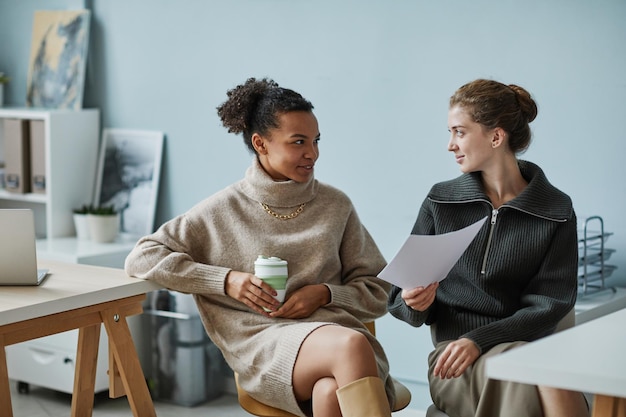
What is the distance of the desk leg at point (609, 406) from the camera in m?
1.59

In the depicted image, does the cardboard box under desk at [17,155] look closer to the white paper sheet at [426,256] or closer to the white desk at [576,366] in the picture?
the white paper sheet at [426,256]

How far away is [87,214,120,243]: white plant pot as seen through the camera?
4039 millimetres

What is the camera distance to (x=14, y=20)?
14.7 ft

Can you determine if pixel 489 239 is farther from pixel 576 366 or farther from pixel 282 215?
pixel 576 366

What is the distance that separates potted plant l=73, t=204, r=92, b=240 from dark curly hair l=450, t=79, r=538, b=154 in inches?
85.4

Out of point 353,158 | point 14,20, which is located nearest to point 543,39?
point 353,158

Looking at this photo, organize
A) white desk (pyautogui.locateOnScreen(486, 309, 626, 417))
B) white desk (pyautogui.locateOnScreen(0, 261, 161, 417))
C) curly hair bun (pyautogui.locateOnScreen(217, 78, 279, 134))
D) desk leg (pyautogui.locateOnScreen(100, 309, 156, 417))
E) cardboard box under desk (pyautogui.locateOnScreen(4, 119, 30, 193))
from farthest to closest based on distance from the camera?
cardboard box under desk (pyautogui.locateOnScreen(4, 119, 30, 193))
curly hair bun (pyautogui.locateOnScreen(217, 78, 279, 134))
desk leg (pyautogui.locateOnScreen(100, 309, 156, 417))
white desk (pyautogui.locateOnScreen(0, 261, 161, 417))
white desk (pyautogui.locateOnScreen(486, 309, 626, 417))

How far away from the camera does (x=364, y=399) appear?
2.20m

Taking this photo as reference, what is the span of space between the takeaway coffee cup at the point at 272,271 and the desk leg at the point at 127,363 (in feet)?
1.32

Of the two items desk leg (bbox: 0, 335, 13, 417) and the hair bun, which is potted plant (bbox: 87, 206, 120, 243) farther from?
the hair bun

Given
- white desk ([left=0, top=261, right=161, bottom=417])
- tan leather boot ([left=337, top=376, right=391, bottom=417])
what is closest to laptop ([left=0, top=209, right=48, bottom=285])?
white desk ([left=0, top=261, right=161, bottom=417])

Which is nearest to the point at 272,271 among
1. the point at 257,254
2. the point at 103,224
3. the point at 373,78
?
the point at 257,254

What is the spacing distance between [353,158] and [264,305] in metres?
1.20

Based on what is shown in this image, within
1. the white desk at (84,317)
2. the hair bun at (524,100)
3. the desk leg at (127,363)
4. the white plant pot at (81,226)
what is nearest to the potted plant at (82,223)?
the white plant pot at (81,226)
